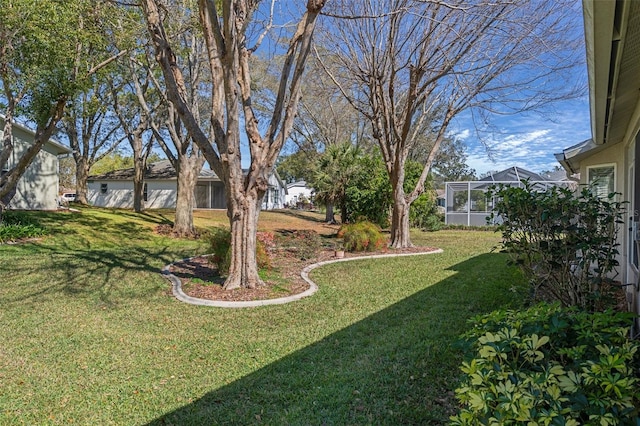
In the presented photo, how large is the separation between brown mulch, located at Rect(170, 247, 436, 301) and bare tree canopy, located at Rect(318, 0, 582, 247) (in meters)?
4.40

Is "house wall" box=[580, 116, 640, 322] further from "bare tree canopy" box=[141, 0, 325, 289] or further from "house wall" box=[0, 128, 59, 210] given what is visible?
"house wall" box=[0, 128, 59, 210]

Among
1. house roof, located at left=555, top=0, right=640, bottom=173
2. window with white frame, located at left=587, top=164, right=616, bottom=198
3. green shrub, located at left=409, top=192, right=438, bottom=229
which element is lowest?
green shrub, located at left=409, top=192, right=438, bottom=229

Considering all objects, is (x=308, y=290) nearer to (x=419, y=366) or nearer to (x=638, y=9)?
(x=419, y=366)

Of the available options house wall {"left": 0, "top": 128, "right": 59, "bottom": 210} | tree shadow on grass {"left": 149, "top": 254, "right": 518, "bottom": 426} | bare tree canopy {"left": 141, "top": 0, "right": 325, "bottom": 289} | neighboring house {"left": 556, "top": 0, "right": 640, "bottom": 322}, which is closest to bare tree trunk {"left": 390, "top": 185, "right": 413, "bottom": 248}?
neighboring house {"left": 556, "top": 0, "right": 640, "bottom": 322}

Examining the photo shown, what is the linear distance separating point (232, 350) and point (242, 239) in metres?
2.91

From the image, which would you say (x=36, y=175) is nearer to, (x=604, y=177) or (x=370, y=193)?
(x=370, y=193)

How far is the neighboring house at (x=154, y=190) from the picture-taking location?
30.2 m

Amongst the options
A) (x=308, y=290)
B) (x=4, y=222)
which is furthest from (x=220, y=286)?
(x=4, y=222)

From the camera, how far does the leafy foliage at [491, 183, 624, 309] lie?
417cm

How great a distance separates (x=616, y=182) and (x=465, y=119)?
8.34 meters

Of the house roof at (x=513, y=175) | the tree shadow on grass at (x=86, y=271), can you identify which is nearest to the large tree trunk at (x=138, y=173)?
the tree shadow on grass at (x=86, y=271)

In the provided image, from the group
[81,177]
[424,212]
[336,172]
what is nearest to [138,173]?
[81,177]

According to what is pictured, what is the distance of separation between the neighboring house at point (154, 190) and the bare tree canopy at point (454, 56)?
62.8 feet

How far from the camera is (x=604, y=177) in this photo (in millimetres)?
8258
